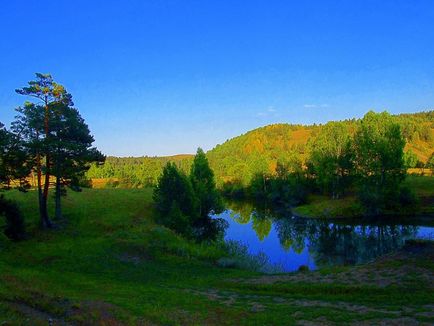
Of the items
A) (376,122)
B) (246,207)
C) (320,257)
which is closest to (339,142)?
(376,122)

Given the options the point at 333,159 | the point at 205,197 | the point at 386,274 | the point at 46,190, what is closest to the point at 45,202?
the point at 46,190

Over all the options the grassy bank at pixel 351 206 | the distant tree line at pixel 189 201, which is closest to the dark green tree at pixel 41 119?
the distant tree line at pixel 189 201

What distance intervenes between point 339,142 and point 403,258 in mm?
73194

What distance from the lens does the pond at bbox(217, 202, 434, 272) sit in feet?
149

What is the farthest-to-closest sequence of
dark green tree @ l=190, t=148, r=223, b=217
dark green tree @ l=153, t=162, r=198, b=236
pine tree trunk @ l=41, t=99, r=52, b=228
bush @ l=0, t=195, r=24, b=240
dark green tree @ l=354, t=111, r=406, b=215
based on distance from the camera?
dark green tree @ l=354, t=111, r=406, b=215 → dark green tree @ l=190, t=148, r=223, b=217 → dark green tree @ l=153, t=162, r=198, b=236 → pine tree trunk @ l=41, t=99, r=52, b=228 → bush @ l=0, t=195, r=24, b=240

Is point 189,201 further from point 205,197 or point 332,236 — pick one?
point 332,236

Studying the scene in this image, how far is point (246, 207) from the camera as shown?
10700 centimetres

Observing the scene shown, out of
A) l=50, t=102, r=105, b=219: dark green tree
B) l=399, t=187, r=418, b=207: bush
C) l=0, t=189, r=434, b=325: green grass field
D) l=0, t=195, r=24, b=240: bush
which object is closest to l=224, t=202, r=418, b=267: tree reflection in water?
l=0, t=189, r=434, b=325: green grass field

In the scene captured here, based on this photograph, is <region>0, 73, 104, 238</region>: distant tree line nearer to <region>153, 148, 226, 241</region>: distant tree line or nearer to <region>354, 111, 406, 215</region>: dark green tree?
<region>153, 148, 226, 241</region>: distant tree line

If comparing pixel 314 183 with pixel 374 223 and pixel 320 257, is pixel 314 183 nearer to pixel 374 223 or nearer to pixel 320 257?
pixel 374 223

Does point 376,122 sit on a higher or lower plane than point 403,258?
higher

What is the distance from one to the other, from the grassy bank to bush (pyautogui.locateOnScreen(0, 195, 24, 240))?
60977mm

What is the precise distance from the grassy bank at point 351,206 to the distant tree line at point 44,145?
56.1 meters

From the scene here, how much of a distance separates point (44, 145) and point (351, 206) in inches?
2628
